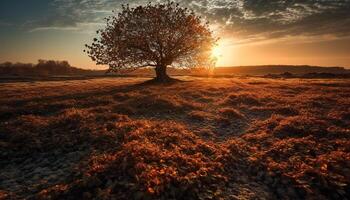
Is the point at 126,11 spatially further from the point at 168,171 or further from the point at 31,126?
the point at 168,171

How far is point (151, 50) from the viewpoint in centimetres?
5016

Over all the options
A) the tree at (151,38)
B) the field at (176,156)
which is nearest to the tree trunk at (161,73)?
the tree at (151,38)

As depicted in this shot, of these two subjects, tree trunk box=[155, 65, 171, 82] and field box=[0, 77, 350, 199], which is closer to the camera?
field box=[0, 77, 350, 199]

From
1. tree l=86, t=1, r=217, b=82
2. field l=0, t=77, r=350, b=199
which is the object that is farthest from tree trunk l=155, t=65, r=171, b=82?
field l=0, t=77, r=350, b=199

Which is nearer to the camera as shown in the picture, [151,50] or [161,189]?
[161,189]

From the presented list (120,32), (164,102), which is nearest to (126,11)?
(120,32)

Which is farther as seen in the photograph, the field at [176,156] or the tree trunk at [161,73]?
the tree trunk at [161,73]

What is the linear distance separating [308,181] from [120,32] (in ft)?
136

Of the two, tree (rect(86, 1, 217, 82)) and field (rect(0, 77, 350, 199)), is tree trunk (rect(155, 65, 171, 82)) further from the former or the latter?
field (rect(0, 77, 350, 199))

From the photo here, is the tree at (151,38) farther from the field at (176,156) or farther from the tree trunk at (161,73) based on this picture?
the field at (176,156)

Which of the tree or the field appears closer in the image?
the field

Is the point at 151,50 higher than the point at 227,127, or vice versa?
the point at 151,50

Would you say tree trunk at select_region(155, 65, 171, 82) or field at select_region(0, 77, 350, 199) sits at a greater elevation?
tree trunk at select_region(155, 65, 171, 82)

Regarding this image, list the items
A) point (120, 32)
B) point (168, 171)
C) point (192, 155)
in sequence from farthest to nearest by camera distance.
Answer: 1. point (120, 32)
2. point (192, 155)
3. point (168, 171)
